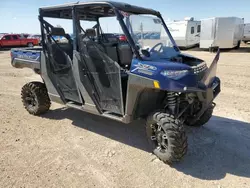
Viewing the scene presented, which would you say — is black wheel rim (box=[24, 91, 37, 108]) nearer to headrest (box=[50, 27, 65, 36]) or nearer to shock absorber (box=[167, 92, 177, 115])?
headrest (box=[50, 27, 65, 36])

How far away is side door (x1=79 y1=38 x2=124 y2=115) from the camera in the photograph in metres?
3.84

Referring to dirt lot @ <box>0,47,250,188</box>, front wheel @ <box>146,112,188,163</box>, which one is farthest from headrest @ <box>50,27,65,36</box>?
front wheel @ <box>146,112,188,163</box>

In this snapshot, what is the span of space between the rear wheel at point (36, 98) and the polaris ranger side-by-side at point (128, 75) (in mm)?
21

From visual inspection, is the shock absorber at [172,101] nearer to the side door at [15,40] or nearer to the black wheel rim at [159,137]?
the black wheel rim at [159,137]

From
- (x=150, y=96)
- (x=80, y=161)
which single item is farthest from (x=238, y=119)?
(x=80, y=161)

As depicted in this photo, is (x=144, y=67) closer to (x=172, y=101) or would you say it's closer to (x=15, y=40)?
(x=172, y=101)

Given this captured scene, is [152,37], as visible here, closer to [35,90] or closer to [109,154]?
[109,154]

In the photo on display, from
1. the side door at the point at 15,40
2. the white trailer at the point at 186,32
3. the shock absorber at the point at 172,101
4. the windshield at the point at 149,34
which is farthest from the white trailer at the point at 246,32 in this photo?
the side door at the point at 15,40

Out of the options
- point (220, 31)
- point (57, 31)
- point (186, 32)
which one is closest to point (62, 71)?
point (57, 31)

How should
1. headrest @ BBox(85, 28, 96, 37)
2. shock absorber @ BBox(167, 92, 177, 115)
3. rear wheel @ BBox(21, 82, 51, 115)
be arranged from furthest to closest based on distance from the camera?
rear wheel @ BBox(21, 82, 51, 115)
headrest @ BBox(85, 28, 96, 37)
shock absorber @ BBox(167, 92, 177, 115)

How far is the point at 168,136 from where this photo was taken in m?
3.31

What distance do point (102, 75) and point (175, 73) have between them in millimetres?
1318

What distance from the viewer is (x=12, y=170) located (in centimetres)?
334

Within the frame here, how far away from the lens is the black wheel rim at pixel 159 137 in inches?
137
